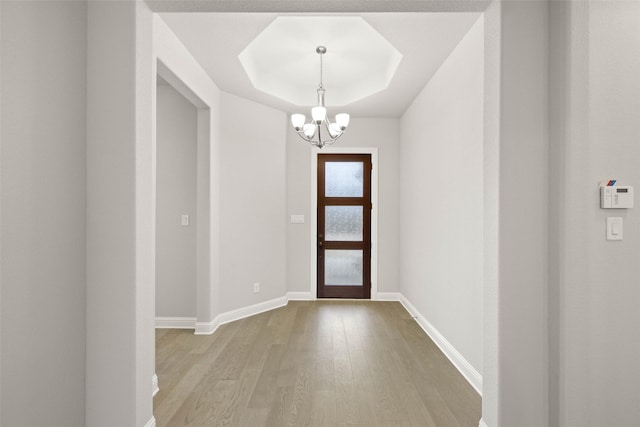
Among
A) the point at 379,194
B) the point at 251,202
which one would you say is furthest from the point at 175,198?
the point at 379,194

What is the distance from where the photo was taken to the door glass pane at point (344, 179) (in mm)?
5480

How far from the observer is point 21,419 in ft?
5.07

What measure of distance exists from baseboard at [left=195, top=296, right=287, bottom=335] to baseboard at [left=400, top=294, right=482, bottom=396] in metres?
1.85

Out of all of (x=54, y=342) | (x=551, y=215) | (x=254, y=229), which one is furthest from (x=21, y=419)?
(x=254, y=229)

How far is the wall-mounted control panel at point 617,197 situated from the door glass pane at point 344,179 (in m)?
3.83

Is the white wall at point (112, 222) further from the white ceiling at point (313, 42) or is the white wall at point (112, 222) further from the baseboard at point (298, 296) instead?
the baseboard at point (298, 296)

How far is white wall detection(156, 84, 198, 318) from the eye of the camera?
399 cm

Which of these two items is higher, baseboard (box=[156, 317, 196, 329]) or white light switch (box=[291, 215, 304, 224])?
white light switch (box=[291, 215, 304, 224])

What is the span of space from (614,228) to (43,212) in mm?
2691

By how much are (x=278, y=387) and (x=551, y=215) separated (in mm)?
2134

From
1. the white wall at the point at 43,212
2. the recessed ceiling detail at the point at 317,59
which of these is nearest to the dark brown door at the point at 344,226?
the recessed ceiling detail at the point at 317,59

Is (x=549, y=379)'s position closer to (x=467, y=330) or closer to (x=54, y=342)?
(x=467, y=330)

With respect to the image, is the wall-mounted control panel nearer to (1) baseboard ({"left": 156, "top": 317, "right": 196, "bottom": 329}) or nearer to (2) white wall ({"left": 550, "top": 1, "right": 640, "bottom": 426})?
(2) white wall ({"left": 550, "top": 1, "right": 640, "bottom": 426})

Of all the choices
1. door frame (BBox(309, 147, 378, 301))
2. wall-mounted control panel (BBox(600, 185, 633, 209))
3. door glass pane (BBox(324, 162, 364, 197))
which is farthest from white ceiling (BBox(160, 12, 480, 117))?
wall-mounted control panel (BBox(600, 185, 633, 209))
